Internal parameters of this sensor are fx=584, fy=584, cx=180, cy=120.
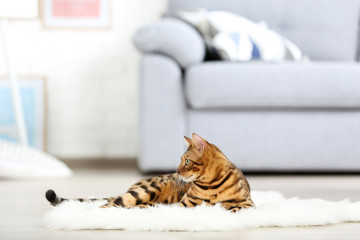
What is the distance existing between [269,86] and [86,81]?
138cm

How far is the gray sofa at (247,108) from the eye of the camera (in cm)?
271

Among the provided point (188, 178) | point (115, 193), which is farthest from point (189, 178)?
point (115, 193)

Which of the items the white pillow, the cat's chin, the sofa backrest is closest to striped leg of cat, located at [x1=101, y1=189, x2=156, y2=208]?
the cat's chin

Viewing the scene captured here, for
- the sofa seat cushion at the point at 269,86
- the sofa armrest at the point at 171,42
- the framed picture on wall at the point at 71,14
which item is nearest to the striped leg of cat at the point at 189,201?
the sofa seat cushion at the point at 269,86

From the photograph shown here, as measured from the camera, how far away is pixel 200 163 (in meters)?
1.51

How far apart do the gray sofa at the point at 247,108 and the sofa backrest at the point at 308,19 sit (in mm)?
675

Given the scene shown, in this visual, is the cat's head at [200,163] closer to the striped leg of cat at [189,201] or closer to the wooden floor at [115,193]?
the striped leg of cat at [189,201]

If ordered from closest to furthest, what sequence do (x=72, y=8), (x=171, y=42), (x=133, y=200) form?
1. (x=133, y=200)
2. (x=171, y=42)
3. (x=72, y=8)

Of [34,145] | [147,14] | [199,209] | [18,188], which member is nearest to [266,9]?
[147,14]

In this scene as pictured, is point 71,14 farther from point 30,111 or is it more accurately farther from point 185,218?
point 185,218

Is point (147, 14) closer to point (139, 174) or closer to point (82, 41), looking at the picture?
point (82, 41)

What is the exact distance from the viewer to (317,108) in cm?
280

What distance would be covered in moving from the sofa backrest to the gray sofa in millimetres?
675

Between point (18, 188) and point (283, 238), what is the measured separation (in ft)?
4.49
